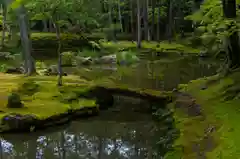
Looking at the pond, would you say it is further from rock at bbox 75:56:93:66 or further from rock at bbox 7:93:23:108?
Answer: rock at bbox 75:56:93:66

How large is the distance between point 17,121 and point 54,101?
2.23 m

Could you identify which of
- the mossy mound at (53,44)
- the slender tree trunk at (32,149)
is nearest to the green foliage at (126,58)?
the mossy mound at (53,44)

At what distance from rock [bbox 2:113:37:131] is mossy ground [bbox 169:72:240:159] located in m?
4.28

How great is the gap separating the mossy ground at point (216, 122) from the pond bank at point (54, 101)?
6.18 feet

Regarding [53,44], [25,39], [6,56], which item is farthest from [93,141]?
[53,44]

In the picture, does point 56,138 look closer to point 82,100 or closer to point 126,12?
point 82,100

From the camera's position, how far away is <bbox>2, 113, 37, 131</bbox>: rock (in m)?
11.1

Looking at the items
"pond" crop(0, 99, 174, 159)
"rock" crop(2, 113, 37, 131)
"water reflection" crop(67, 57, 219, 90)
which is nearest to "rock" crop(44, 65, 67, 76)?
"water reflection" crop(67, 57, 219, 90)

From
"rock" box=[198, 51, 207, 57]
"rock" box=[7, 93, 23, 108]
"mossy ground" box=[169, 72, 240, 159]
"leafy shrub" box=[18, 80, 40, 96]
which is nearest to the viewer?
"mossy ground" box=[169, 72, 240, 159]

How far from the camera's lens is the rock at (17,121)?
11141mm

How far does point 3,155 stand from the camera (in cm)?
962

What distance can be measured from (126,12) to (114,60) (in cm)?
1979

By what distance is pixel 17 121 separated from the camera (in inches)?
440

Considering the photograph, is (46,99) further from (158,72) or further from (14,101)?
(158,72)
